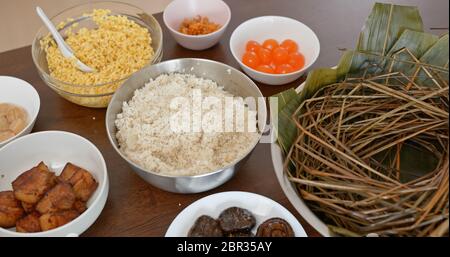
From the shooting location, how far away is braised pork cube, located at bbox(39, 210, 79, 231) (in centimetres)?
98

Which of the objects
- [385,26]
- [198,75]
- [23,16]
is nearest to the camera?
[385,26]

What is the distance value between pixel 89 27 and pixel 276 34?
663 millimetres

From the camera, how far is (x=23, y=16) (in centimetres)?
257

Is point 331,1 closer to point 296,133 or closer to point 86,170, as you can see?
point 296,133

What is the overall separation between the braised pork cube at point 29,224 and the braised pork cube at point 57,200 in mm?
23

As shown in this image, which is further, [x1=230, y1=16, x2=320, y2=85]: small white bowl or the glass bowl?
[x1=230, y1=16, x2=320, y2=85]: small white bowl

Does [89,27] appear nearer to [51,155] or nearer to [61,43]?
[61,43]

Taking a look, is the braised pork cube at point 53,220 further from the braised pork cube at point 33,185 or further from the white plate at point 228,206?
the white plate at point 228,206

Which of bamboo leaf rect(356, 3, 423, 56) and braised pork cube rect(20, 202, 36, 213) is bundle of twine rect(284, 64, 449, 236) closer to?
bamboo leaf rect(356, 3, 423, 56)

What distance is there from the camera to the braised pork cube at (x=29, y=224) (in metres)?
0.98

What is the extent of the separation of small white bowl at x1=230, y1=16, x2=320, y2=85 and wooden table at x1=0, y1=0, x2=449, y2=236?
4cm

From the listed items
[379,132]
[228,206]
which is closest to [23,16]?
[228,206]

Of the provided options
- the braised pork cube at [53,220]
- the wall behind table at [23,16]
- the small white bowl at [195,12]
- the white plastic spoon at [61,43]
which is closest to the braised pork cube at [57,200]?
the braised pork cube at [53,220]

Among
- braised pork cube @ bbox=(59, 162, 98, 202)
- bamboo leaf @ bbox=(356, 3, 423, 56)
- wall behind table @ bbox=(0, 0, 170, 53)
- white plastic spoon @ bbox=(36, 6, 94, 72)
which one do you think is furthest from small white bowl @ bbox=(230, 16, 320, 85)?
wall behind table @ bbox=(0, 0, 170, 53)
